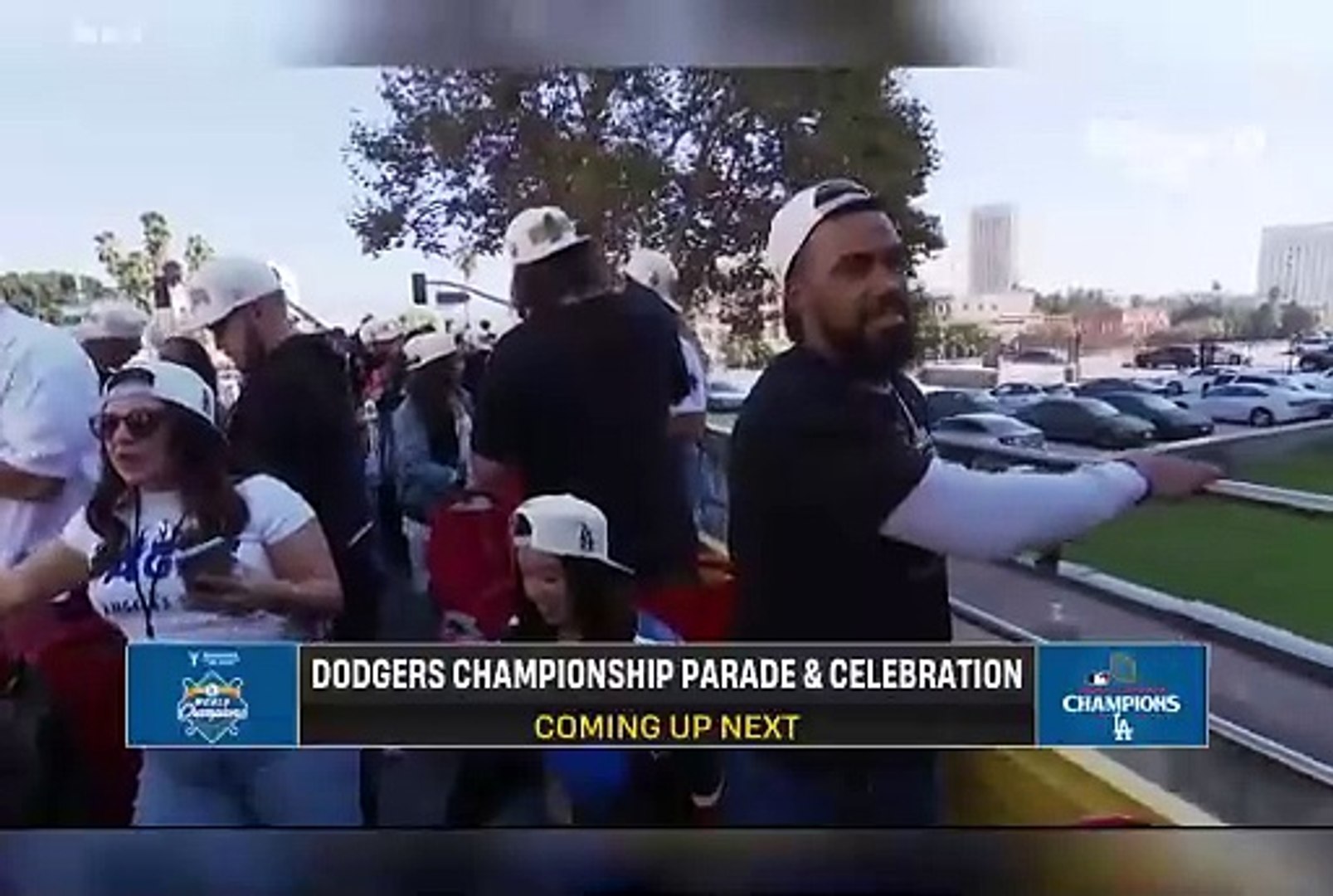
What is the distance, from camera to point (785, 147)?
7.52 ft

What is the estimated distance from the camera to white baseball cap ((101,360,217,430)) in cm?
231

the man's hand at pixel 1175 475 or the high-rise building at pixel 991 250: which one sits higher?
the high-rise building at pixel 991 250

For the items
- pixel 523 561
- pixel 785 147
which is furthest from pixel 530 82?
pixel 523 561

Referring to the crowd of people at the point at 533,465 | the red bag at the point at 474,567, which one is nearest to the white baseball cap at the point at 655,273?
the crowd of people at the point at 533,465

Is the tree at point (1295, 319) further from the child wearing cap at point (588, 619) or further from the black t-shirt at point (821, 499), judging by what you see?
the child wearing cap at point (588, 619)

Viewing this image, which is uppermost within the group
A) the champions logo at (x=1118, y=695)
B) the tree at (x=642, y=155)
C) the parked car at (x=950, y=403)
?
the tree at (x=642, y=155)

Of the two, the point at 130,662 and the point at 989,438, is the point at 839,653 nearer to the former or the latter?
the point at 989,438

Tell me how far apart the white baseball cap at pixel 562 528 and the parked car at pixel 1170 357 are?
797mm

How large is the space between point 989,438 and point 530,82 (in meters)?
0.82

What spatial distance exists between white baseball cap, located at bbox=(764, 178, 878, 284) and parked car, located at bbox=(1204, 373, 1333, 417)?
578 millimetres

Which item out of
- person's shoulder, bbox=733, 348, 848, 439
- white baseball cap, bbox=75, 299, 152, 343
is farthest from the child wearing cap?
white baseball cap, bbox=75, 299, 152, 343

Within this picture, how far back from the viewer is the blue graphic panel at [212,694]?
7.70 ft

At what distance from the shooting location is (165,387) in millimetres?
2309

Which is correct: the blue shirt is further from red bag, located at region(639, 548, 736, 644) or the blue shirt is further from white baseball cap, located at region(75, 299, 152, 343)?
white baseball cap, located at region(75, 299, 152, 343)
